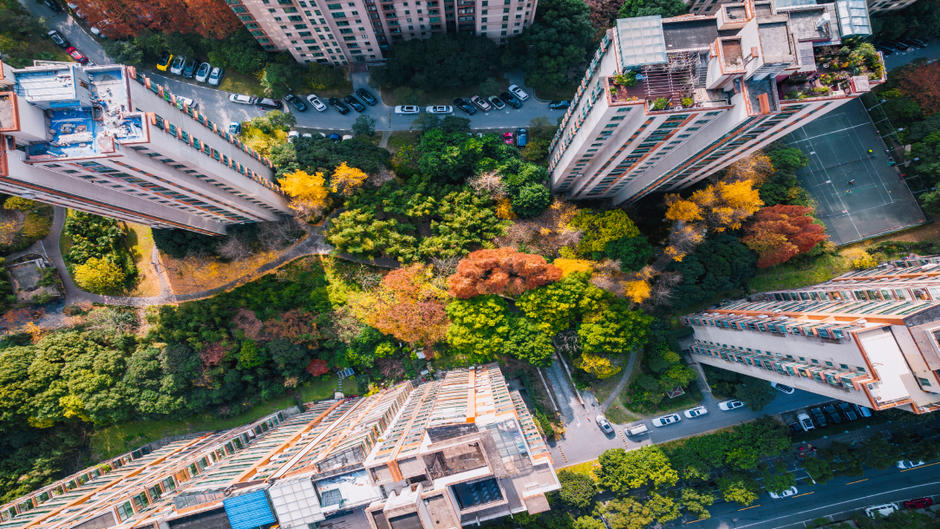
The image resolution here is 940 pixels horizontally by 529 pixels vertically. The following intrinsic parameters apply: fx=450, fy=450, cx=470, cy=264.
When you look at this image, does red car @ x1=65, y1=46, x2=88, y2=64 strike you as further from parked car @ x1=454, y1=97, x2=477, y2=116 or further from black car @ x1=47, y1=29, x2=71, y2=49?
parked car @ x1=454, y1=97, x2=477, y2=116

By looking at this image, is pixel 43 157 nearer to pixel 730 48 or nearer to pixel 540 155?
pixel 540 155

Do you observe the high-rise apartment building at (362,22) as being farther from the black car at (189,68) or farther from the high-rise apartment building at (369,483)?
the high-rise apartment building at (369,483)

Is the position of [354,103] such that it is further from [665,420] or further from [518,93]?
[665,420]

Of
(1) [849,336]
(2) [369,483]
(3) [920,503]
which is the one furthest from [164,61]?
(3) [920,503]

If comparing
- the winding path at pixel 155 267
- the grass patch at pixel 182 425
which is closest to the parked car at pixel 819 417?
the grass patch at pixel 182 425

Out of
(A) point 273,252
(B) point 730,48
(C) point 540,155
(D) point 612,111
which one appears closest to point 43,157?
(A) point 273,252

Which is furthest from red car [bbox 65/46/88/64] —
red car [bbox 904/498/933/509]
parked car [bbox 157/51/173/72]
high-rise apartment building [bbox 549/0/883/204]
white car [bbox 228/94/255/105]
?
red car [bbox 904/498/933/509]
